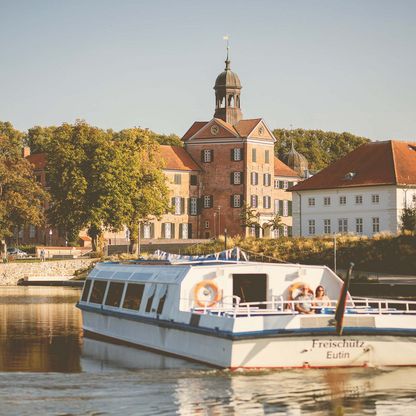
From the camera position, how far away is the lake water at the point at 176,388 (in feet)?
68.4

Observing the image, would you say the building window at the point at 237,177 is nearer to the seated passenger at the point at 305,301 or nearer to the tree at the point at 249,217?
the tree at the point at 249,217

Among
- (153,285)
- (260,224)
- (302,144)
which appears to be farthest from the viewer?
(302,144)

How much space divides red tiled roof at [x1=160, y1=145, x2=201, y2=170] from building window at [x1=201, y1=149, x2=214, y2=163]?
1.13 meters

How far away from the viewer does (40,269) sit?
298 ft

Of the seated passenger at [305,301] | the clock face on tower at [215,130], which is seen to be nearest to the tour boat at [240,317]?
the seated passenger at [305,301]

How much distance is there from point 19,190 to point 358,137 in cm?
8755

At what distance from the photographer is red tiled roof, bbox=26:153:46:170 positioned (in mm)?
123675

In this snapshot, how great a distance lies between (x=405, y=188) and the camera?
298 ft

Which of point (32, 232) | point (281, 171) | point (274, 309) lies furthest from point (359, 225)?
point (274, 309)

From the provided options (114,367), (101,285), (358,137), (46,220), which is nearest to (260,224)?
(46,220)

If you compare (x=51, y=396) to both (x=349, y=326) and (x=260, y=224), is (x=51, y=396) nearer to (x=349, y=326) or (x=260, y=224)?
(x=349, y=326)

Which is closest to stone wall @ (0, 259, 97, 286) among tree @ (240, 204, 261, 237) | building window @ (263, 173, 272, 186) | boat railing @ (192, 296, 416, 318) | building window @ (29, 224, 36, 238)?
tree @ (240, 204, 261, 237)

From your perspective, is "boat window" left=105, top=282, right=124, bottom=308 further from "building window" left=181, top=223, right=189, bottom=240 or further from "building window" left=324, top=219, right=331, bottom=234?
"building window" left=181, top=223, right=189, bottom=240

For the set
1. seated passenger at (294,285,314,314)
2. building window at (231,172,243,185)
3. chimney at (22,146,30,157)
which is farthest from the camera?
chimney at (22,146,30,157)
